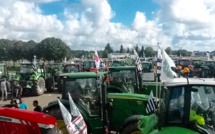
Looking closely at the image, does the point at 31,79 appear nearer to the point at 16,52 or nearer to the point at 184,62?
the point at 184,62

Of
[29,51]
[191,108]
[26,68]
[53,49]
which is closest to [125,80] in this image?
[191,108]

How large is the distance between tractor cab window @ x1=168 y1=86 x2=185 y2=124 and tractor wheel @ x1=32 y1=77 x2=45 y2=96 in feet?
45.4

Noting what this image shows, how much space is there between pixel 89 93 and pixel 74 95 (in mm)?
394

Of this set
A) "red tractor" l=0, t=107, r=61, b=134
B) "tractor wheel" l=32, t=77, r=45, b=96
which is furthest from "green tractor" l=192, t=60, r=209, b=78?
"red tractor" l=0, t=107, r=61, b=134

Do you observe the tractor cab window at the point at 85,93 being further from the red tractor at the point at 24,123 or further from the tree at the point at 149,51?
the tree at the point at 149,51

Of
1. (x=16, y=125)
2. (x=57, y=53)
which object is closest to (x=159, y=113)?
(x=16, y=125)

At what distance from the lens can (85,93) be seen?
675cm

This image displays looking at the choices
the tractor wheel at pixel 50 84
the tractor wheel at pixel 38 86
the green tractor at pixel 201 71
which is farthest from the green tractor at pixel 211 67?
the tractor wheel at pixel 38 86

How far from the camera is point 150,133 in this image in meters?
4.05

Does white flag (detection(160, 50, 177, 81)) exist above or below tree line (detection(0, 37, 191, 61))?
below

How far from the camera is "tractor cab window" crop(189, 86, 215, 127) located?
11.4ft

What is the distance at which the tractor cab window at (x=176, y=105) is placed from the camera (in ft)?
11.6

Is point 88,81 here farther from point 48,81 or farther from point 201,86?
point 48,81

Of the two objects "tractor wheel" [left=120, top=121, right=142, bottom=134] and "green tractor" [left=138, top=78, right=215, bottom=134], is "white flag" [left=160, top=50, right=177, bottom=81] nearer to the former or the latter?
"green tractor" [left=138, top=78, right=215, bottom=134]
